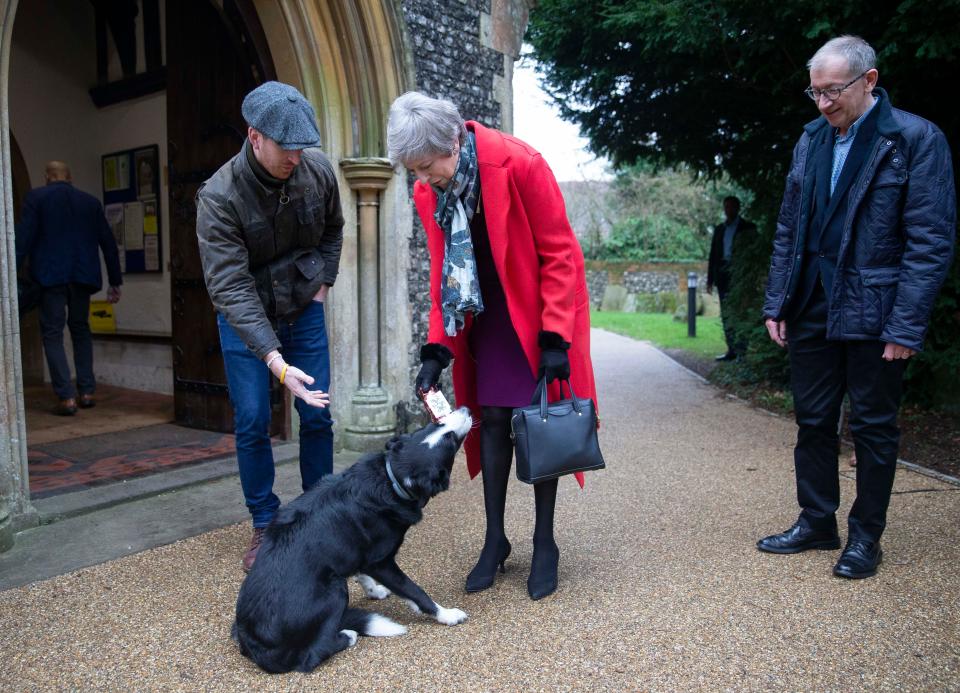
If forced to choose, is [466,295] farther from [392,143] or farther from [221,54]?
[221,54]

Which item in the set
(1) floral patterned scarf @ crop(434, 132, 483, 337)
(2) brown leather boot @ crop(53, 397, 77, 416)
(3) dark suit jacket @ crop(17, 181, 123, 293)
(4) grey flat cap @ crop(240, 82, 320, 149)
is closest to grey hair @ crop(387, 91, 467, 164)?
(1) floral patterned scarf @ crop(434, 132, 483, 337)

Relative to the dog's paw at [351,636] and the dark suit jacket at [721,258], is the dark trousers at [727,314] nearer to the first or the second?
the dark suit jacket at [721,258]

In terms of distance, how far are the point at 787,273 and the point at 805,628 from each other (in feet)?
4.76

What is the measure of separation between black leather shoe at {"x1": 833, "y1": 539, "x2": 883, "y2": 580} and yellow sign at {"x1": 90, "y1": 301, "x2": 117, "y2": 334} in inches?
279

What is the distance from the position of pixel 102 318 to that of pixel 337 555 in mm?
6513

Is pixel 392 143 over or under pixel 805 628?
over

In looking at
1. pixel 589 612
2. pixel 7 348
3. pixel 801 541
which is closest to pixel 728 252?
pixel 801 541

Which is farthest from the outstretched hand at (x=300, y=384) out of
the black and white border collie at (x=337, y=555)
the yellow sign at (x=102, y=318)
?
the yellow sign at (x=102, y=318)

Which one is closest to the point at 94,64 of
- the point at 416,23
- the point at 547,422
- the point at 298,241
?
the point at 416,23

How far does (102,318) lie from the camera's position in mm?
7922

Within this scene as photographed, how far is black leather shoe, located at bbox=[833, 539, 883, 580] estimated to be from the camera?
3.05m

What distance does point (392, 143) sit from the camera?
8.62 ft

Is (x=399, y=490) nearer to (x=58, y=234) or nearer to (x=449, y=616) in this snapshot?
(x=449, y=616)

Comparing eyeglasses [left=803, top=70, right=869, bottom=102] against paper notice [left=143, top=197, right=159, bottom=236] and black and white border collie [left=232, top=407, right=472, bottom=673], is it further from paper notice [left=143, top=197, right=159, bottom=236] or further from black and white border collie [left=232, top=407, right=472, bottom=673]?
paper notice [left=143, top=197, right=159, bottom=236]
